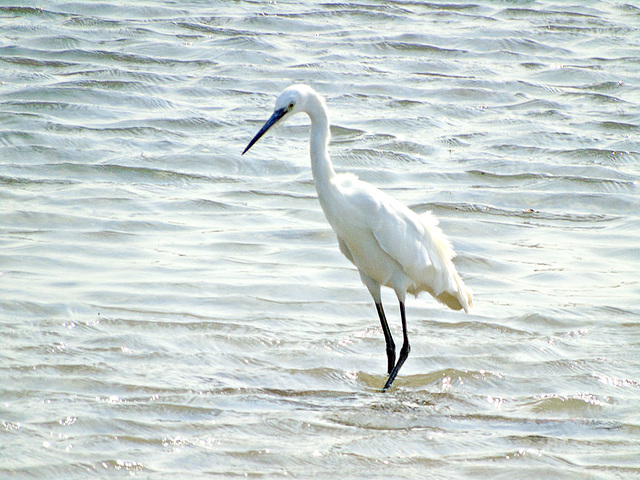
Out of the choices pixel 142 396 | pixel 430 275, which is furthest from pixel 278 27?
pixel 142 396

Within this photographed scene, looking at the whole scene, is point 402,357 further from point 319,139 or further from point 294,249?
point 294,249

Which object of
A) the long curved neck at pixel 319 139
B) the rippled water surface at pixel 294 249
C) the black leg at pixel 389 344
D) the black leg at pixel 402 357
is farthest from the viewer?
the black leg at pixel 389 344

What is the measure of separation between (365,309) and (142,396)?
2179 millimetres

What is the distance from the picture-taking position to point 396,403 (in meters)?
5.44

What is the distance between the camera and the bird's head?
5.41 m

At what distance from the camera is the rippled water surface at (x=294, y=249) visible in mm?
4742

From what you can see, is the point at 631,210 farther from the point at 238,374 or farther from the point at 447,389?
the point at 238,374

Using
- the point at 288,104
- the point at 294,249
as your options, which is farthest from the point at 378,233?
the point at 294,249

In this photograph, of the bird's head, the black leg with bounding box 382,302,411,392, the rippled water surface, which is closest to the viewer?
the rippled water surface

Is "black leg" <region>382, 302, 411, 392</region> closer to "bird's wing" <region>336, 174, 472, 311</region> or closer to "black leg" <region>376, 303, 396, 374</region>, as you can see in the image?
"black leg" <region>376, 303, 396, 374</region>

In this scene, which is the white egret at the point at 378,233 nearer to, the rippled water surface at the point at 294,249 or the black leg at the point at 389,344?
the black leg at the point at 389,344

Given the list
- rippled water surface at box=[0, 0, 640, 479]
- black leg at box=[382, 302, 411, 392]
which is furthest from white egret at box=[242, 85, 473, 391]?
rippled water surface at box=[0, 0, 640, 479]

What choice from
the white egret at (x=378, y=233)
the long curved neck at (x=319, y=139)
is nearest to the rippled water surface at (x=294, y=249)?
the white egret at (x=378, y=233)

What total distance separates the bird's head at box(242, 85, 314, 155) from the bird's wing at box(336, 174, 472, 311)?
1.91ft
